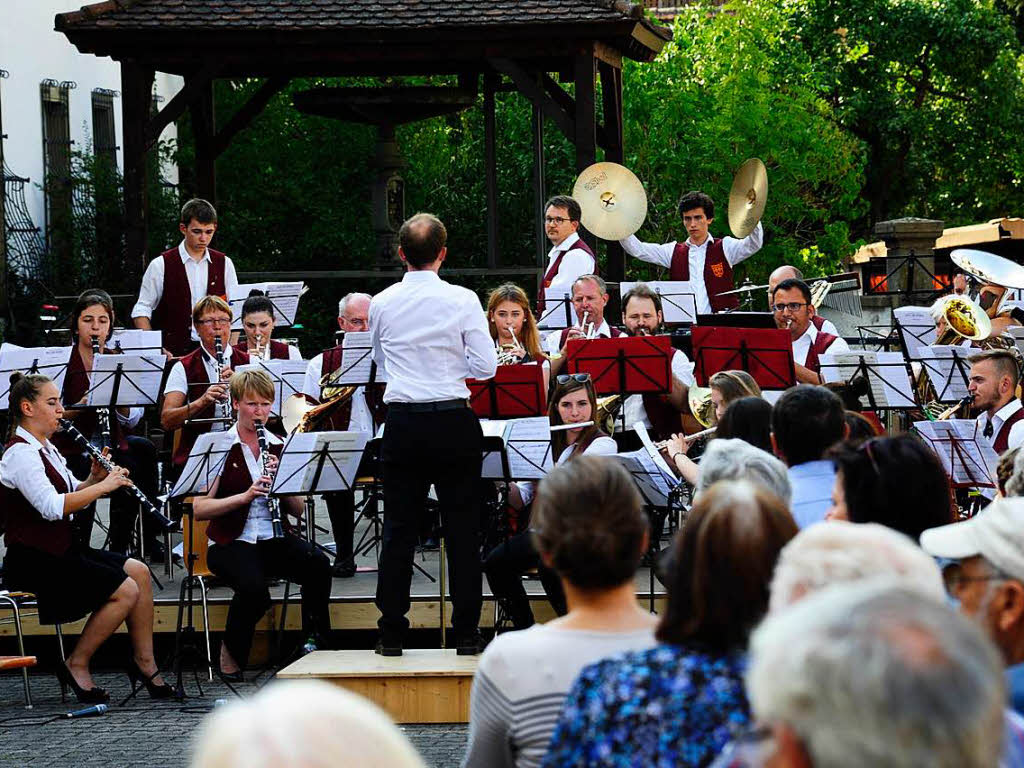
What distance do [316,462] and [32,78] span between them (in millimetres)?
13227

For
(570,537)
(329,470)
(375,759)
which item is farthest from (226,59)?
(375,759)

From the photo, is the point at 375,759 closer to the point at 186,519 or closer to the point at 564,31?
the point at 186,519

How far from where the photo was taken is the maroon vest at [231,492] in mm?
8836

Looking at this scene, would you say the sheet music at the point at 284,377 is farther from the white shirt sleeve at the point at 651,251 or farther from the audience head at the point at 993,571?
the audience head at the point at 993,571

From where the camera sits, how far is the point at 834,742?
182 cm

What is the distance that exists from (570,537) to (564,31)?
11134mm

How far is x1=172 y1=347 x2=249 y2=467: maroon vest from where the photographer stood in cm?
1002

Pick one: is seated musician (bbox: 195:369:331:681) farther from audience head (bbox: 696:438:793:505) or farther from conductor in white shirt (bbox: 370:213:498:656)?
audience head (bbox: 696:438:793:505)

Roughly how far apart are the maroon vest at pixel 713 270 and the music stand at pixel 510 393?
3.68m

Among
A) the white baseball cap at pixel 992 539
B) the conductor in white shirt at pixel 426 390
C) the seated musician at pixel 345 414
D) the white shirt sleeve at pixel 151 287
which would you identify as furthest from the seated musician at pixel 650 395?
the white baseball cap at pixel 992 539

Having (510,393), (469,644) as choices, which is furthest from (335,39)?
(469,644)

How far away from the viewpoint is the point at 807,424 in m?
5.41

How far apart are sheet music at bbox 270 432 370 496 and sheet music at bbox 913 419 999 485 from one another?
2892mm

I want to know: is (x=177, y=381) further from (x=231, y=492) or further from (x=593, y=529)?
(x=593, y=529)
